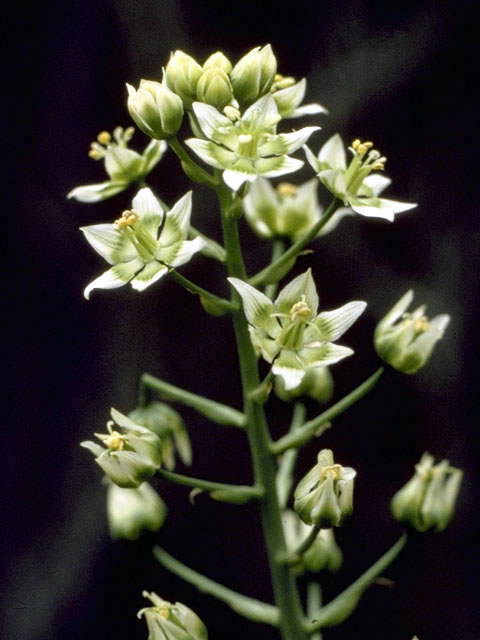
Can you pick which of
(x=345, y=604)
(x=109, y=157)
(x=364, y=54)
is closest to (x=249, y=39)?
(x=364, y=54)

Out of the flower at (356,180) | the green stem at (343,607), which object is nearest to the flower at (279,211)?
the flower at (356,180)

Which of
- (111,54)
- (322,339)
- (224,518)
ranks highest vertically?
(111,54)

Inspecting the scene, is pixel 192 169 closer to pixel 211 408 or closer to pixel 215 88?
pixel 215 88

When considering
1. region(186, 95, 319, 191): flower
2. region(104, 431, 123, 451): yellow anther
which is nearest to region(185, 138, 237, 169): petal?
region(186, 95, 319, 191): flower

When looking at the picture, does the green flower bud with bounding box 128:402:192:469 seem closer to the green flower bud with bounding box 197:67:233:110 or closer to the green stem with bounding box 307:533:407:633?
the green stem with bounding box 307:533:407:633

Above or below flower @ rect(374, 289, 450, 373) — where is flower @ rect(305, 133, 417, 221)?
above

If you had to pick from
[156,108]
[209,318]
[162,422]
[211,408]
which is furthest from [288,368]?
[209,318]

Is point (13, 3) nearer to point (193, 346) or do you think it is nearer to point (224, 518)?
point (193, 346)
